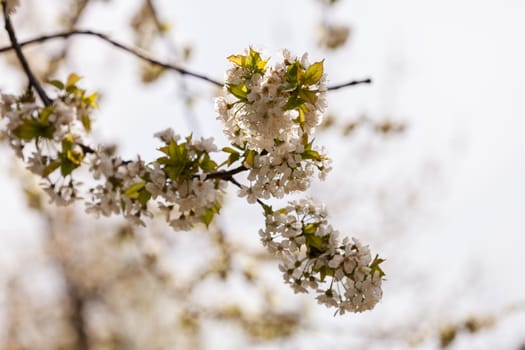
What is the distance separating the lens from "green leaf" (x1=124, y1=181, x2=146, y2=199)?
4.43ft

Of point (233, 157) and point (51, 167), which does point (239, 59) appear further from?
point (51, 167)

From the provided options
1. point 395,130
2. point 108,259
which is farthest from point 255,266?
point 108,259

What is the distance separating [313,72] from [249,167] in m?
0.27

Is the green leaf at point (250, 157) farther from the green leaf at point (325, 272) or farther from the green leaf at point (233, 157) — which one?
the green leaf at point (325, 272)

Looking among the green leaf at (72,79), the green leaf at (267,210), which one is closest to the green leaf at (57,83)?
the green leaf at (72,79)

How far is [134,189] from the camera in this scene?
135 centimetres

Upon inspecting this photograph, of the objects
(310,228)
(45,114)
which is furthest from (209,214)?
(45,114)

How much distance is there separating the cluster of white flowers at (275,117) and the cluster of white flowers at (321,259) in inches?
3.6

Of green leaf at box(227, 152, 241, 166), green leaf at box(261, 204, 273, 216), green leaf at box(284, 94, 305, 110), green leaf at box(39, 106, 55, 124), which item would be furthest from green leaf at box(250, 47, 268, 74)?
green leaf at box(39, 106, 55, 124)

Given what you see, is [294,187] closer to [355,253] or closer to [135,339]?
[355,253]

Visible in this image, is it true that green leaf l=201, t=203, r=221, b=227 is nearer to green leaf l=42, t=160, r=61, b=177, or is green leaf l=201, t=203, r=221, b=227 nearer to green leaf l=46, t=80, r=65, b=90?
green leaf l=42, t=160, r=61, b=177

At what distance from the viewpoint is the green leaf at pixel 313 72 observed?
1.29 metres

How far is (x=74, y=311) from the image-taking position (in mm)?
8961

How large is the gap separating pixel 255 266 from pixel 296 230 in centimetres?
243
